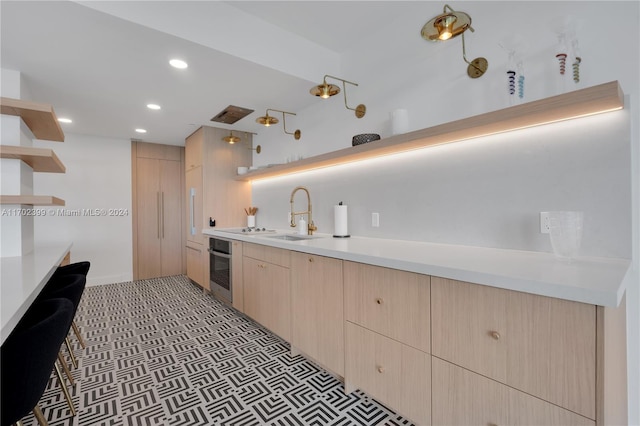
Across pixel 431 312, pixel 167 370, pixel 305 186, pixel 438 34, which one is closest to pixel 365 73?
pixel 438 34

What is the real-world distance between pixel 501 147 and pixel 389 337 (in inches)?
49.0

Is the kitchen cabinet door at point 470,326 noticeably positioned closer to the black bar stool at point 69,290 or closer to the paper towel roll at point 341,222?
the paper towel roll at point 341,222

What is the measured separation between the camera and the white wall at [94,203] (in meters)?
4.16

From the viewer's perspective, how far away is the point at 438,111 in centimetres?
197

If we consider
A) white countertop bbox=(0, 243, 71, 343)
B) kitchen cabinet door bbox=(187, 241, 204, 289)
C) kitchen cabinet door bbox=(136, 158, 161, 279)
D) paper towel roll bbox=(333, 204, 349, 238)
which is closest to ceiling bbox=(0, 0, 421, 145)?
paper towel roll bbox=(333, 204, 349, 238)

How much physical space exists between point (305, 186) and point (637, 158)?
2.46 metres

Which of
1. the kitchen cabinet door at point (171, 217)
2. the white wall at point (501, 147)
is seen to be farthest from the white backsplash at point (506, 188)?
the kitchen cabinet door at point (171, 217)

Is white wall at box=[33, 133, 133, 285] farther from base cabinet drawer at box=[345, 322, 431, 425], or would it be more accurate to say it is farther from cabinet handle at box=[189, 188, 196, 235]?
base cabinet drawer at box=[345, 322, 431, 425]

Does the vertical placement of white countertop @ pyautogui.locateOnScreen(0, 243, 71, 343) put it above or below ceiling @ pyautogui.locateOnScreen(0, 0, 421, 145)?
below

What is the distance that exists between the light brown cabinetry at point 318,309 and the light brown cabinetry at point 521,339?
665 millimetres

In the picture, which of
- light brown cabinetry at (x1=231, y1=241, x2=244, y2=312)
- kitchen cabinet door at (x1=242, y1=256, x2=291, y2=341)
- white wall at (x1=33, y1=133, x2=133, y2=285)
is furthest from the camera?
white wall at (x1=33, y1=133, x2=133, y2=285)

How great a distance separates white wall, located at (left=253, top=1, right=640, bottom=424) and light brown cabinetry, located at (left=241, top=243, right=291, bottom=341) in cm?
76

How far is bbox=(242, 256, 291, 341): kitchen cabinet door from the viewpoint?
232 cm

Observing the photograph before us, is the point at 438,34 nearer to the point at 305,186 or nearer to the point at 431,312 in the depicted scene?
the point at 431,312
